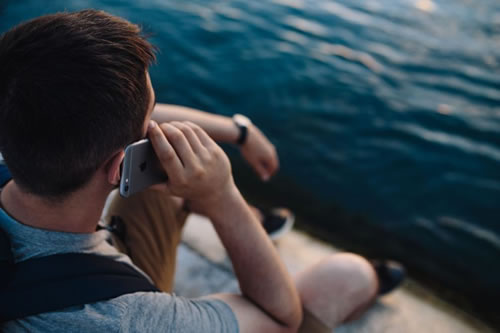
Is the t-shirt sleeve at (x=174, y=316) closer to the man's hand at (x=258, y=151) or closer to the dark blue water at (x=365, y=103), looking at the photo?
the man's hand at (x=258, y=151)

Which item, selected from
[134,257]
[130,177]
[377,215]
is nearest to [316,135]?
[377,215]

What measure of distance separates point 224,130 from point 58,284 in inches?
56.1

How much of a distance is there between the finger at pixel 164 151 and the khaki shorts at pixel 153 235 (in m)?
0.55

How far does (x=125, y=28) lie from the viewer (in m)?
1.14

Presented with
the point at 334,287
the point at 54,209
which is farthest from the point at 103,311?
the point at 334,287

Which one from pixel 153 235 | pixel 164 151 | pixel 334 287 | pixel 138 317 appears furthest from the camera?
pixel 334 287

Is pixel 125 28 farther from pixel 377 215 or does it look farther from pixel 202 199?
pixel 377 215

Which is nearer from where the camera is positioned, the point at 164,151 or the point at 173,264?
the point at 164,151

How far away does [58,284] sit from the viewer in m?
1.02

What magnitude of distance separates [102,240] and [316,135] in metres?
3.71

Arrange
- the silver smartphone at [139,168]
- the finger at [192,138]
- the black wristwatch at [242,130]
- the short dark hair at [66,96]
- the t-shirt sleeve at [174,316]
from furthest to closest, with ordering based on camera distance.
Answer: the black wristwatch at [242,130], the finger at [192,138], the silver smartphone at [139,168], the t-shirt sleeve at [174,316], the short dark hair at [66,96]

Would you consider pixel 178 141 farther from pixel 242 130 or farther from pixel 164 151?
pixel 242 130

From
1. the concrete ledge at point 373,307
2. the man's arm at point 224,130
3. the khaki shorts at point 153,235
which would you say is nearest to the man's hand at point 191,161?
the khaki shorts at point 153,235

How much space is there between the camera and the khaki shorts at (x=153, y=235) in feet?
5.65
